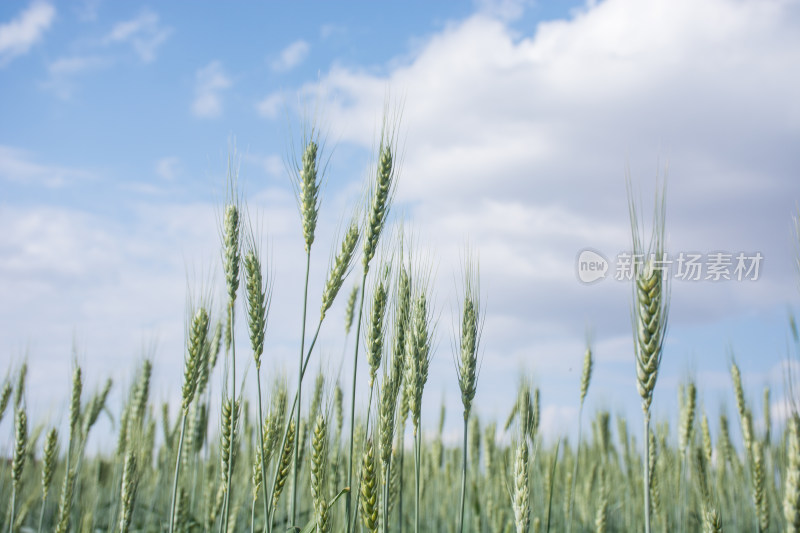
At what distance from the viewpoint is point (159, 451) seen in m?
6.84

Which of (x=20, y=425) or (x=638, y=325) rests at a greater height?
(x=638, y=325)

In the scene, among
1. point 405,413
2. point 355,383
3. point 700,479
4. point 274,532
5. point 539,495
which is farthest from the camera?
point 539,495

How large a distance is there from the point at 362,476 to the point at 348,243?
3.79ft

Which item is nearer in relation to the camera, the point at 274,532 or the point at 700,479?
the point at 274,532

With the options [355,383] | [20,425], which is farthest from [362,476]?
[20,425]

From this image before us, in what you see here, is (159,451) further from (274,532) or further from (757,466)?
(757,466)

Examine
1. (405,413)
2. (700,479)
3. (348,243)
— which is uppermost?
(348,243)

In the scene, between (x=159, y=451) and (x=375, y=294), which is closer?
(x=375, y=294)

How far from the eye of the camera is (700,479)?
5070mm

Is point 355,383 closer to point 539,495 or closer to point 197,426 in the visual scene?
point 197,426

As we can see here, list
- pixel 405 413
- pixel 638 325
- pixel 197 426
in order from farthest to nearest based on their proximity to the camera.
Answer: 1. pixel 197 426
2. pixel 405 413
3. pixel 638 325

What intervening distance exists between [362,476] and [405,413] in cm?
79

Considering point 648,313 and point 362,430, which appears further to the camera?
point 362,430

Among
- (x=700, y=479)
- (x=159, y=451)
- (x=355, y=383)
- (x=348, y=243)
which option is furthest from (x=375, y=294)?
(x=159, y=451)
